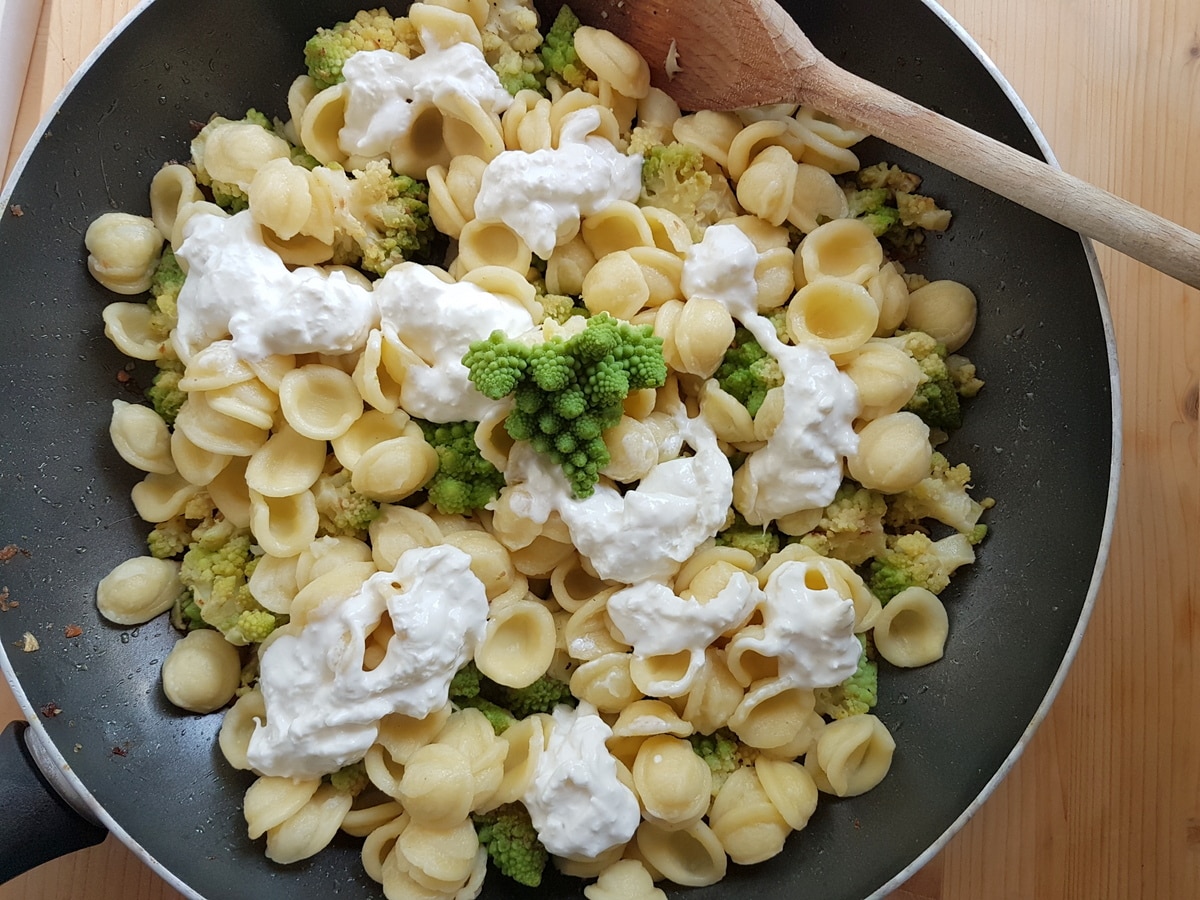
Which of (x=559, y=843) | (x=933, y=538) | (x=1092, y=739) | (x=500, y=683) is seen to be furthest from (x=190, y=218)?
(x=1092, y=739)

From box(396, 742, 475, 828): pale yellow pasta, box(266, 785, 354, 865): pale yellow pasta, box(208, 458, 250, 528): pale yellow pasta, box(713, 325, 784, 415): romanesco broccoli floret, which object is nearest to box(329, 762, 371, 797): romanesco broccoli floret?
box(266, 785, 354, 865): pale yellow pasta

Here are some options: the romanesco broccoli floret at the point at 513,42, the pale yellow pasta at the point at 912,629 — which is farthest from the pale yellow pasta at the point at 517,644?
the romanesco broccoli floret at the point at 513,42

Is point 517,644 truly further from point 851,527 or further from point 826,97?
point 826,97

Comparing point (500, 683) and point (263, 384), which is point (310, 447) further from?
point (500, 683)

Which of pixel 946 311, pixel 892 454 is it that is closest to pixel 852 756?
pixel 892 454

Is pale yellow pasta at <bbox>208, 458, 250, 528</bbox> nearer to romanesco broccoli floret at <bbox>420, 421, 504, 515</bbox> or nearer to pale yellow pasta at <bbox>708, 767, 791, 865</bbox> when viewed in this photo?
romanesco broccoli floret at <bbox>420, 421, 504, 515</bbox>
